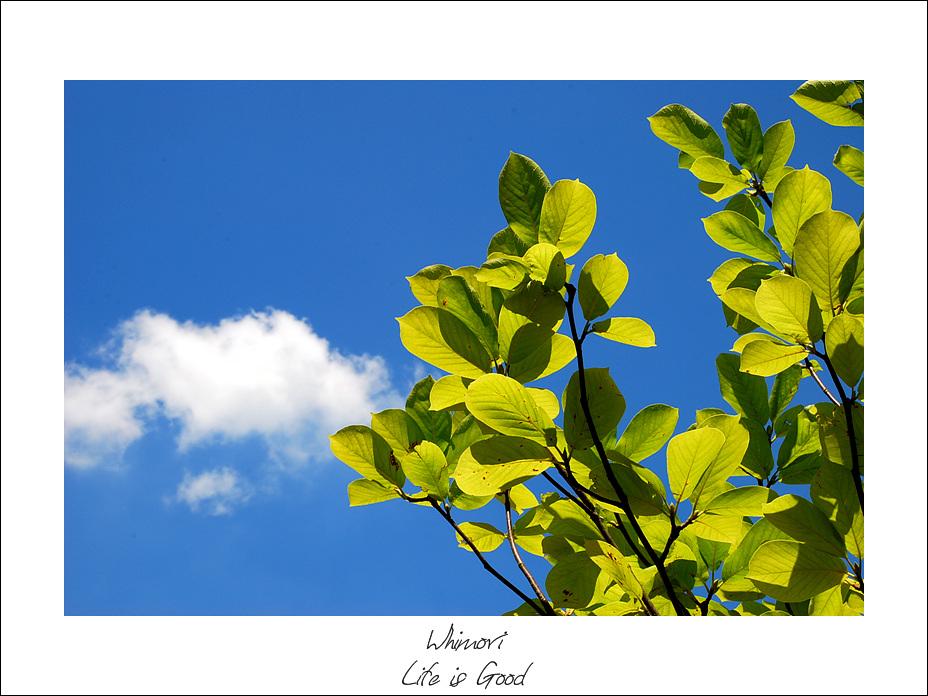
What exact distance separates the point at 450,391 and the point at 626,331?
27 cm

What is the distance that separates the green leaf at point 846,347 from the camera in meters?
0.73

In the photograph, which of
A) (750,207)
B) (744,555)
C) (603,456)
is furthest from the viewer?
(750,207)

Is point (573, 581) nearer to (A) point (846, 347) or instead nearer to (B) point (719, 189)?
(A) point (846, 347)

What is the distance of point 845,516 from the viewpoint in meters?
0.74

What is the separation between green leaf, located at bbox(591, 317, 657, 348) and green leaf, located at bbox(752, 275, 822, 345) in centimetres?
16

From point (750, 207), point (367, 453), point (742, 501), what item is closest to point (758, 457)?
point (742, 501)

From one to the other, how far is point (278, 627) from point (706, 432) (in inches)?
25.5

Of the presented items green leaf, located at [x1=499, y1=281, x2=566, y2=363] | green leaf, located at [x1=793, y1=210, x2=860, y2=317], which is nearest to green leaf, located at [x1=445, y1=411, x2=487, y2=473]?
green leaf, located at [x1=499, y1=281, x2=566, y2=363]

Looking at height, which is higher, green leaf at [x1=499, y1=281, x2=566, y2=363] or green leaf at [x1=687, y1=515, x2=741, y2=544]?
green leaf at [x1=499, y1=281, x2=566, y2=363]

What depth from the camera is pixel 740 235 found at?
1.01 meters

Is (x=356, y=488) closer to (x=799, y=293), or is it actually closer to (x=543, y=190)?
(x=543, y=190)

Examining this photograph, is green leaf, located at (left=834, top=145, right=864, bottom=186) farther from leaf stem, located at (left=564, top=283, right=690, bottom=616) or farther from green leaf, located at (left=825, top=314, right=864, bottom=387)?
leaf stem, located at (left=564, top=283, right=690, bottom=616)

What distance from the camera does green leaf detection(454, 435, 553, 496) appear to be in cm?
71

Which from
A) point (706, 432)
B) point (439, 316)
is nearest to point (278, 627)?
point (439, 316)
